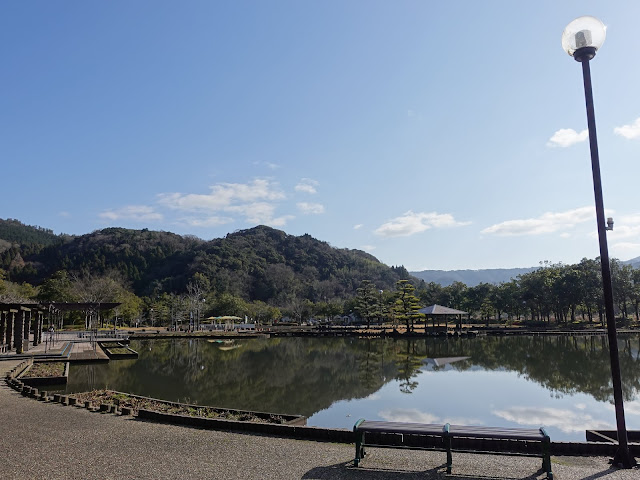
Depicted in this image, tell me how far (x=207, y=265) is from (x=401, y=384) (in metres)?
57.9

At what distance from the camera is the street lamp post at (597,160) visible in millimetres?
4270

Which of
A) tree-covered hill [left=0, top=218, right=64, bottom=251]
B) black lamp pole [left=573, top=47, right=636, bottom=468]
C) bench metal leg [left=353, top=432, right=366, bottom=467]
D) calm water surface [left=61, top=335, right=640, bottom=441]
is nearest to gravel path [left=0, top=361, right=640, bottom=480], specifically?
bench metal leg [left=353, top=432, right=366, bottom=467]

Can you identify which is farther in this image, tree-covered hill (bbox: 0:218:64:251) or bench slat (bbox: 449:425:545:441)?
tree-covered hill (bbox: 0:218:64:251)

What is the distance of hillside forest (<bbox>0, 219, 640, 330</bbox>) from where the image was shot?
39625 mm

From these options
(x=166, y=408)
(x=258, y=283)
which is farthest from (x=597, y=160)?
(x=258, y=283)

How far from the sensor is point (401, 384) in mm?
12016

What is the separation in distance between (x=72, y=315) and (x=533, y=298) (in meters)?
42.8

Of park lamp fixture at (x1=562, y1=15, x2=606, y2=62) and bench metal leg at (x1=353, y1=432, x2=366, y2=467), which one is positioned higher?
park lamp fixture at (x1=562, y1=15, x2=606, y2=62)

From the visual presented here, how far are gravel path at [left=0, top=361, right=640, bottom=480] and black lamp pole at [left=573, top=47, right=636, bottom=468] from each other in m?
0.22

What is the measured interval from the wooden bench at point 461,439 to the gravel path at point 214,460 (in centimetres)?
14

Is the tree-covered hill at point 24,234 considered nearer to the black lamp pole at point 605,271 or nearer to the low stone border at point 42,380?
the low stone border at point 42,380

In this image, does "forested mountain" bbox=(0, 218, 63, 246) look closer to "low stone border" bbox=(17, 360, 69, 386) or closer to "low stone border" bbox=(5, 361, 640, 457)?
"low stone border" bbox=(17, 360, 69, 386)

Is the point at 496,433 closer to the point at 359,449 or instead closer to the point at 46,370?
the point at 359,449

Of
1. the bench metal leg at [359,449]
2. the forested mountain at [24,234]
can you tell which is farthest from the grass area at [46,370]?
the forested mountain at [24,234]
